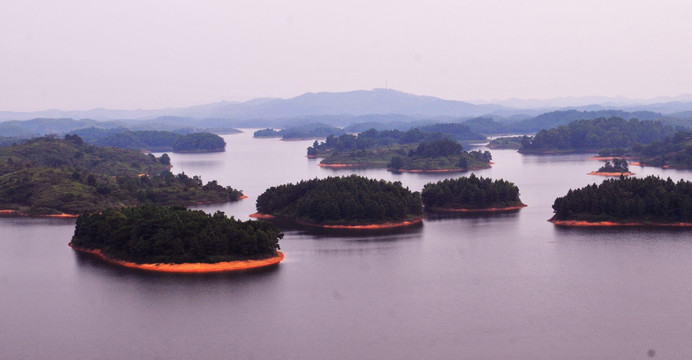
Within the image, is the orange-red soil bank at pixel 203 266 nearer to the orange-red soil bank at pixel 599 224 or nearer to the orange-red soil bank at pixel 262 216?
the orange-red soil bank at pixel 262 216

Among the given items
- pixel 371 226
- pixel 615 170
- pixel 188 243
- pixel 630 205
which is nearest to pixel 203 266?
pixel 188 243

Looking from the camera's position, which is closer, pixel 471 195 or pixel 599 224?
pixel 599 224

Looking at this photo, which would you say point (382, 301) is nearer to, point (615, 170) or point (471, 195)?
point (471, 195)

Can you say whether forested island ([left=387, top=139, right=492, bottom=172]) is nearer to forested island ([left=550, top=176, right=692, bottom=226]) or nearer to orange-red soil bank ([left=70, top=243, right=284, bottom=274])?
forested island ([left=550, top=176, right=692, bottom=226])

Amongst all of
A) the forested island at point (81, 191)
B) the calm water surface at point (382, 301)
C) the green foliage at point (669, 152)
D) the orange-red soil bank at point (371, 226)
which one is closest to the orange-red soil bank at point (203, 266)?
the calm water surface at point (382, 301)

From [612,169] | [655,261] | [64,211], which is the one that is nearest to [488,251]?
[655,261]
